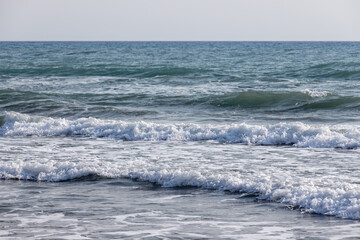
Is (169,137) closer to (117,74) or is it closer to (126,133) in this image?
(126,133)

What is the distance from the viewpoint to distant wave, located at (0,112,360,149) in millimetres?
13738

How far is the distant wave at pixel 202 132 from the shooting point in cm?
1374

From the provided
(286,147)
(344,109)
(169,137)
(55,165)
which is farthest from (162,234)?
(344,109)

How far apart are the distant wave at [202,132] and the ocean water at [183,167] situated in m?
0.04

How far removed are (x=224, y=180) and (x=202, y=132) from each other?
556cm

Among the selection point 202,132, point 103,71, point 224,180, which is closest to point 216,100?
point 202,132

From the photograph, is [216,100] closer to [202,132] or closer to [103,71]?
[202,132]

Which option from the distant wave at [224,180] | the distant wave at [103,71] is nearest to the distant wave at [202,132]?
the distant wave at [224,180]

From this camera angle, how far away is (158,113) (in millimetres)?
19625

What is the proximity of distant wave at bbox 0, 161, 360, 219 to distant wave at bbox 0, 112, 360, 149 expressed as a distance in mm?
3766

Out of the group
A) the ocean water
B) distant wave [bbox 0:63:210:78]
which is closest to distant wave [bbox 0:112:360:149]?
the ocean water

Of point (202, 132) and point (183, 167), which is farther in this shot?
point (202, 132)

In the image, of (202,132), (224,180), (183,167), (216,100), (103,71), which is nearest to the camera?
(224,180)

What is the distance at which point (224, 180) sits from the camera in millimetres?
9586
